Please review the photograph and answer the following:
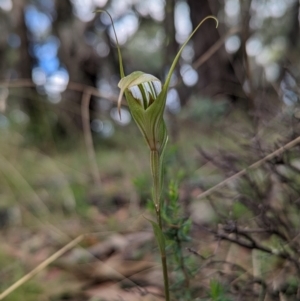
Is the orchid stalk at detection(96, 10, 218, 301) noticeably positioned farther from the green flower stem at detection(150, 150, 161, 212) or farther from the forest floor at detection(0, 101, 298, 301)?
the forest floor at detection(0, 101, 298, 301)

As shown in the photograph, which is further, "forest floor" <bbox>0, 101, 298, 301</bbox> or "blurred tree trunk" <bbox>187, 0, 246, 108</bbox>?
"blurred tree trunk" <bbox>187, 0, 246, 108</bbox>

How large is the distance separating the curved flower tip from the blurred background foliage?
0.71 ft

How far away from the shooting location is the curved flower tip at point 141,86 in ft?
1.17

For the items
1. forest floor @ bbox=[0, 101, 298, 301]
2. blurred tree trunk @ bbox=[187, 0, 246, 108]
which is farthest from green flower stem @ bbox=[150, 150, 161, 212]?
blurred tree trunk @ bbox=[187, 0, 246, 108]

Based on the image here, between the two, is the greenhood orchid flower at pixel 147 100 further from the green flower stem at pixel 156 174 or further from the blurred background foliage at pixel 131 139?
the blurred background foliage at pixel 131 139

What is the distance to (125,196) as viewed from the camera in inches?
63.9

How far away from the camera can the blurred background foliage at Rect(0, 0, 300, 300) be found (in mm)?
752

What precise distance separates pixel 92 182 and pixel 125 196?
30 centimetres

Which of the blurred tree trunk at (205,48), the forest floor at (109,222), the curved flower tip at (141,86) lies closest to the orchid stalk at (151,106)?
the curved flower tip at (141,86)

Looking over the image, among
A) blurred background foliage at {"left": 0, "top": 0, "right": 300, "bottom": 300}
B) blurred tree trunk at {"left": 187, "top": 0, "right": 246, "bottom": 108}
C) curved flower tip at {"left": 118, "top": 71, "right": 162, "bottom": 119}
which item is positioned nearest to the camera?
curved flower tip at {"left": 118, "top": 71, "right": 162, "bottom": 119}

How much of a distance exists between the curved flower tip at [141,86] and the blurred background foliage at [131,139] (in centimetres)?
22

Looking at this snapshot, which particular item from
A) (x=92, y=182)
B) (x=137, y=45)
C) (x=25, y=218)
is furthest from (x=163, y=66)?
(x=137, y=45)

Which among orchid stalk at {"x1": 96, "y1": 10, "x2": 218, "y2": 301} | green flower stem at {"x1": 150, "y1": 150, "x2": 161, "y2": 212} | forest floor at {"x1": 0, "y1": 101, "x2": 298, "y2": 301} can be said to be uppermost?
forest floor at {"x1": 0, "y1": 101, "x2": 298, "y2": 301}

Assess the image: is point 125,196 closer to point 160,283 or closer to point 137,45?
point 160,283
